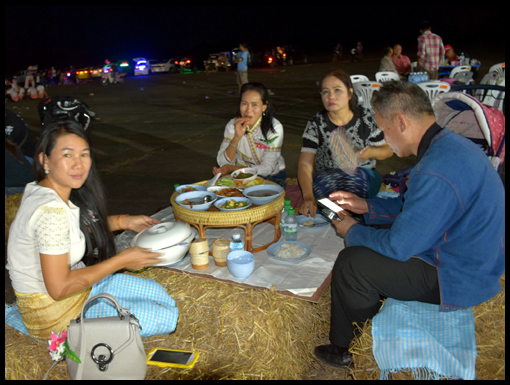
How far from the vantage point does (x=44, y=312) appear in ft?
7.82

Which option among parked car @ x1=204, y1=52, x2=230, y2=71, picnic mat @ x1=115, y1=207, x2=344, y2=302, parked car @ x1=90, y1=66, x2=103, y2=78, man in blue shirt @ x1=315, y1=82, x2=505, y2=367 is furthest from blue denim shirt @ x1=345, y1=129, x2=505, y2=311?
parked car @ x1=90, y1=66, x2=103, y2=78

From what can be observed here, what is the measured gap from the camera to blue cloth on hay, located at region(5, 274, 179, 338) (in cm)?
251

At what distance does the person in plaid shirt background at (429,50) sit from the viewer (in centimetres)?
1033

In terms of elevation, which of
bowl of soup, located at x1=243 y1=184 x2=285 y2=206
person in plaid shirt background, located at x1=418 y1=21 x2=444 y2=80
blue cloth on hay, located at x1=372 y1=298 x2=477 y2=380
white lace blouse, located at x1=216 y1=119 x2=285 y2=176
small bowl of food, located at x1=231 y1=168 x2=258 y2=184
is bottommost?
blue cloth on hay, located at x1=372 y1=298 x2=477 y2=380

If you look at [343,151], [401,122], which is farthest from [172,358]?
[343,151]

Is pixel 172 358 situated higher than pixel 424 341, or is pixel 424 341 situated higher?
pixel 424 341

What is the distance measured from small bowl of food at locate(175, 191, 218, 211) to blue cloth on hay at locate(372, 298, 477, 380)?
5.06 ft

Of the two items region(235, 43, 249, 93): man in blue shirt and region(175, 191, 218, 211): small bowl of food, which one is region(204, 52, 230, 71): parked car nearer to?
region(235, 43, 249, 93): man in blue shirt

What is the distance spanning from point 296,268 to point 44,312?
1663 millimetres

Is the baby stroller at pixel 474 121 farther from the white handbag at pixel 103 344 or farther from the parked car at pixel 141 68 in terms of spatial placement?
the parked car at pixel 141 68

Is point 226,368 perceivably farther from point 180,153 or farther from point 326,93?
point 180,153

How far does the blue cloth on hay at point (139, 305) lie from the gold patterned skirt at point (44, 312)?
0.12 m

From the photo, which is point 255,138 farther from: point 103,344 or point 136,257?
point 103,344

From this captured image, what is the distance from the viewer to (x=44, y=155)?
2385 mm
